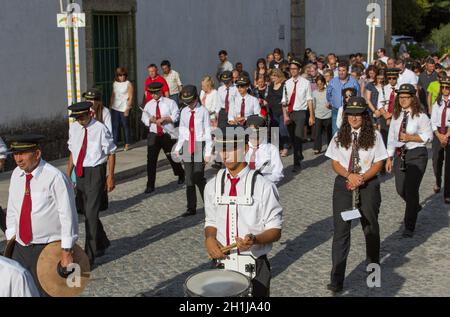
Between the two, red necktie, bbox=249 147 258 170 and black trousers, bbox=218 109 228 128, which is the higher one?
red necktie, bbox=249 147 258 170

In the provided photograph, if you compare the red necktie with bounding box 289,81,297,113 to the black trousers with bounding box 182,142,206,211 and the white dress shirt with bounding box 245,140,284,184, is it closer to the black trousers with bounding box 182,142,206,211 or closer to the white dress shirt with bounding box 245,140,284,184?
the black trousers with bounding box 182,142,206,211

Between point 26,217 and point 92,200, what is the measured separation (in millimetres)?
2661

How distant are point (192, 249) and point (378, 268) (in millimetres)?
2295

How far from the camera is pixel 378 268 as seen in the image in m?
8.16

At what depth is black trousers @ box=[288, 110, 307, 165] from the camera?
14.8 metres

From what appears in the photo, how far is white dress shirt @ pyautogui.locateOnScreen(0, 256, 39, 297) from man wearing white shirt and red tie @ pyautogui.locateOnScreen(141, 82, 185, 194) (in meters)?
9.06

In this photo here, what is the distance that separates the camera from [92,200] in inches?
345

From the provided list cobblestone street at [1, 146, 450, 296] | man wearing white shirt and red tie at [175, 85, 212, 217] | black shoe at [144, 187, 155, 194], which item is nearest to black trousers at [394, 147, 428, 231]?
cobblestone street at [1, 146, 450, 296]

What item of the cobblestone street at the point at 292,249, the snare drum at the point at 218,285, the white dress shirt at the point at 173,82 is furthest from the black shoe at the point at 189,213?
the white dress shirt at the point at 173,82

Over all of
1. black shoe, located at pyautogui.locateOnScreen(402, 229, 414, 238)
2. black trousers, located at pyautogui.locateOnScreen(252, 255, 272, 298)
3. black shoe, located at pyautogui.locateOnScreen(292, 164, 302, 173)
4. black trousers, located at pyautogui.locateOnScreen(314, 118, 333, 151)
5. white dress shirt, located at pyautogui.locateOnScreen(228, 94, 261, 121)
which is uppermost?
white dress shirt, located at pyautogui.locateOnScreen(228, 94, 261, 121)

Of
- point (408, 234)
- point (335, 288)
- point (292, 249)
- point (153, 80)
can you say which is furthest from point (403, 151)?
point (153, 80)

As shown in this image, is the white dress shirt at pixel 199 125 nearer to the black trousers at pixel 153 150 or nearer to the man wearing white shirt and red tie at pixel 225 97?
the black trousers at pixel 153 150

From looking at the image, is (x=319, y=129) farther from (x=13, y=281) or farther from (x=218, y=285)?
(x=13, y=281)

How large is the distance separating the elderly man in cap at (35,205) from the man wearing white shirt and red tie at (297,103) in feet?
30.0
